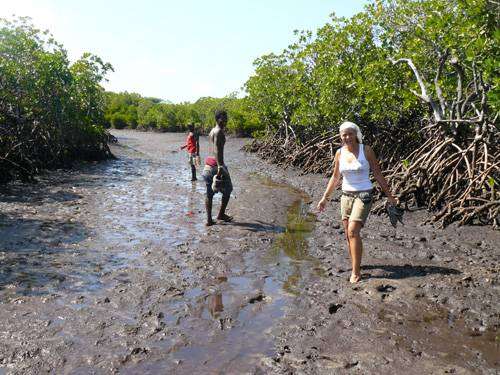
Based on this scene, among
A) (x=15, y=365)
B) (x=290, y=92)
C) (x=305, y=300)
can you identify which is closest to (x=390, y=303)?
(x=305, y=300)

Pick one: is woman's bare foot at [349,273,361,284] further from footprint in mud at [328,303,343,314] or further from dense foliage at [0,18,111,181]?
dense foliage at [0,18,111,181]

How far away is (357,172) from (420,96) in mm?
5631

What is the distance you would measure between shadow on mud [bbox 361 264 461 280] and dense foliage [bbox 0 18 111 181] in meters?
8.97

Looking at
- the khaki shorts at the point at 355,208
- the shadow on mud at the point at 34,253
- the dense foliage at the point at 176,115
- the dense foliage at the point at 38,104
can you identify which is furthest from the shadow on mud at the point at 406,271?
the dense foliage at the point at 176,115

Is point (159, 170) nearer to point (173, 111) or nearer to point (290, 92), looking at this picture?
point (290, 92)

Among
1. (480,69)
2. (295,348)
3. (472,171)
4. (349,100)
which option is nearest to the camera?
(295,348)

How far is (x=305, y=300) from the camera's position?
4566 mm

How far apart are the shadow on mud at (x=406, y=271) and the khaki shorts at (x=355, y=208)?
2.49 ft

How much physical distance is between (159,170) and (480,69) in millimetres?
10769

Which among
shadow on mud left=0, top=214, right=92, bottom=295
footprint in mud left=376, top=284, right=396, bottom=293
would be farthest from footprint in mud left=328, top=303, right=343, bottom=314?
shadow on mud left=0, top=214, right=92, bottom=295

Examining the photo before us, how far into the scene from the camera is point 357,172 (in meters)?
4.68

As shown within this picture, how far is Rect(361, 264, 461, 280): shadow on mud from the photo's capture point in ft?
16.5

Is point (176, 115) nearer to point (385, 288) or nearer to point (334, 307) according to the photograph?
point (385, 288)

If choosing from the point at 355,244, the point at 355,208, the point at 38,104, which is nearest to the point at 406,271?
the point at 355,244
